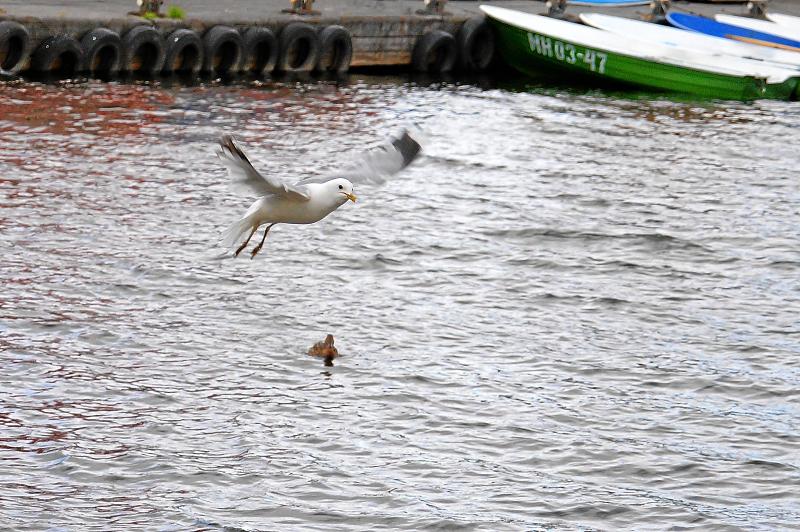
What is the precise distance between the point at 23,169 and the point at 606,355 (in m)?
10.1

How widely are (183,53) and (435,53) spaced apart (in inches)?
267

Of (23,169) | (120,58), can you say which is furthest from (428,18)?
(23,169)

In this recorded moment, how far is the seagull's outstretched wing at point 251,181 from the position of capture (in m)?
10.6

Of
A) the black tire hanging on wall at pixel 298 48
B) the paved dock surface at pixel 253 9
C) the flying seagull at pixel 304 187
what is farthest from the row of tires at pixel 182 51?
the flying seagull at pixel 304 187

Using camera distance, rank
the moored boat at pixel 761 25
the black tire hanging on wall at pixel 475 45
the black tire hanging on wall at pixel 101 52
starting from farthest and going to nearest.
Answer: the moored boat at pixel 761 25, the black tire hanging on wall at pixel 475 45, the black tire hanging on wall at pixel 101 52

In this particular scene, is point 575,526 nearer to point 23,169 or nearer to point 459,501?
point 459,501

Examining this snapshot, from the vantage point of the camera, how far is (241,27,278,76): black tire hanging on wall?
30.9 m

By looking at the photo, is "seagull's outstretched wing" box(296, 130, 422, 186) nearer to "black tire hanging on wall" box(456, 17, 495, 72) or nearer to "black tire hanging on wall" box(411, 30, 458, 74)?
"black tire hanging on wall" box(411, 30, 458, 74)

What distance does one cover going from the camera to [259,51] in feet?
103

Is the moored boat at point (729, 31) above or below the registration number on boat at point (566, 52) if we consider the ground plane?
above

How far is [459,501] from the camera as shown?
1220cm

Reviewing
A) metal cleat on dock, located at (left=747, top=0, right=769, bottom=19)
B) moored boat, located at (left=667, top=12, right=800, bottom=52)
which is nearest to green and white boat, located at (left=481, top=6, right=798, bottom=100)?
moored boat, located at (left=667, top=12, right=800, bottom=52)

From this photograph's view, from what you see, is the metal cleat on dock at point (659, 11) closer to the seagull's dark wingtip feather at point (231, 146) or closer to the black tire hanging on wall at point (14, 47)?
the black tire hanging on wall at point (14, 47)

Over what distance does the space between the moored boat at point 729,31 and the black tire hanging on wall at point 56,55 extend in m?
15.8
